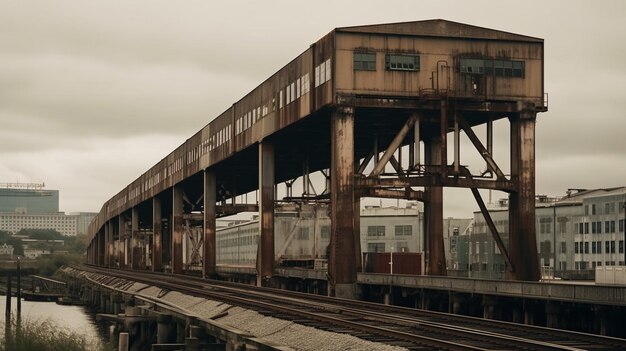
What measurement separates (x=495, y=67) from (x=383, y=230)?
7983 centimetres

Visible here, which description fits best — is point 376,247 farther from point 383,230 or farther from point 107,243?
point 107,243

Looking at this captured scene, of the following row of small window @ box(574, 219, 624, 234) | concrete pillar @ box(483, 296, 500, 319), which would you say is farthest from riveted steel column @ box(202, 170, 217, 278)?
concrete pillar @ box(483, 296, 500, 319)

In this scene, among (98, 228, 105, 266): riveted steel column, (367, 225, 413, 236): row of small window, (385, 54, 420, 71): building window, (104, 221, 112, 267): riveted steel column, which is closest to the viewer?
(385, 54, 420, 71): building window

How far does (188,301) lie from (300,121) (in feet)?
45.5

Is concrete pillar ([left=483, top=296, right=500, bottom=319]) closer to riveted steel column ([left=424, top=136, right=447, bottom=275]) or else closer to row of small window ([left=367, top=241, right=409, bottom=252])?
riveted steel column ([left=424, top=136, right=447, bottom=275])

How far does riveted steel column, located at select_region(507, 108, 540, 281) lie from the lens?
43.4 m

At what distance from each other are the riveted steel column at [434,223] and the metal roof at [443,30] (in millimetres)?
6515

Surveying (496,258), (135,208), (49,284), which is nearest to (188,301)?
(496,258)

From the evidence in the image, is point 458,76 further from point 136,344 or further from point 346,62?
point 136,344

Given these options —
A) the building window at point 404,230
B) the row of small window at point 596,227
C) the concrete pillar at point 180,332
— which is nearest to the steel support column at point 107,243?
the building window at point 404,230

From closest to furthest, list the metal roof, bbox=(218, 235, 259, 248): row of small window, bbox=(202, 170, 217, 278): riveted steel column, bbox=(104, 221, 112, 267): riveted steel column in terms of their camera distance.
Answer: the metal roof → bbox=(202, 170, 217, 278): riveted steel column → bbox=(218, 235, 259, 248): row of small window → bbox=(104, 221, 112, 267): riveted steel column

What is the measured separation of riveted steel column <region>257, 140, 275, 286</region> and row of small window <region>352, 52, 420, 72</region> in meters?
14.6

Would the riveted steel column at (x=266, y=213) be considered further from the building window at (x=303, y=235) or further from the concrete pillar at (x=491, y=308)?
the building window at (x=303, y=235)

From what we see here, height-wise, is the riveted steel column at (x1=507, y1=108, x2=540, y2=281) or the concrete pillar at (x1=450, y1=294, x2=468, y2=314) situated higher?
the riveted steel column at (x1=507, y1=108, x2=540, y2=281)
